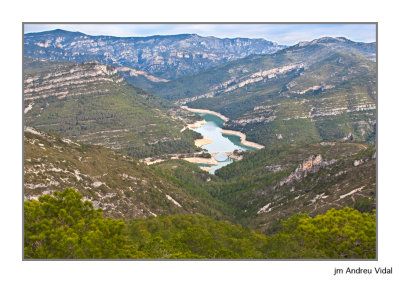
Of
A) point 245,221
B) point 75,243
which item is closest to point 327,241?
point 75,243

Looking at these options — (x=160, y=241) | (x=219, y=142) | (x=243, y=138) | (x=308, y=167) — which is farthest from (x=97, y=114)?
(x=160, y=241)

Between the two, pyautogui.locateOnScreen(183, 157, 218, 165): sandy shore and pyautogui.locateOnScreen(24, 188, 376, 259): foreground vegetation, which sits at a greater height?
pyautogui.locateOnScreen(183, 157, 218, 165): sandy shore

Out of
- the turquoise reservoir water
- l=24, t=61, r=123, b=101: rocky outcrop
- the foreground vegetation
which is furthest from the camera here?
l=24, t=61, r=123, b=101: rocky outcrop

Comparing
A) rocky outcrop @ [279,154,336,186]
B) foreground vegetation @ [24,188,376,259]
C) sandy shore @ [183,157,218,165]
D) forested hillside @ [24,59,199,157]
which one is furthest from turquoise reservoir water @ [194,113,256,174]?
foreground vegetation @ [24,188,376,259]

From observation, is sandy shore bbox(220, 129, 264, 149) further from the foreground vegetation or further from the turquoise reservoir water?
the foreground vegetation

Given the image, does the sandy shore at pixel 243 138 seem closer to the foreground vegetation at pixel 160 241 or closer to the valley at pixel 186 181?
the valley at pixel 186 181

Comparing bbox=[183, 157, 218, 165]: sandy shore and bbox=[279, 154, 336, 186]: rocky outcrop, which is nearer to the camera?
bbox=[279, 154, 336, 186]: rocky outcrop
